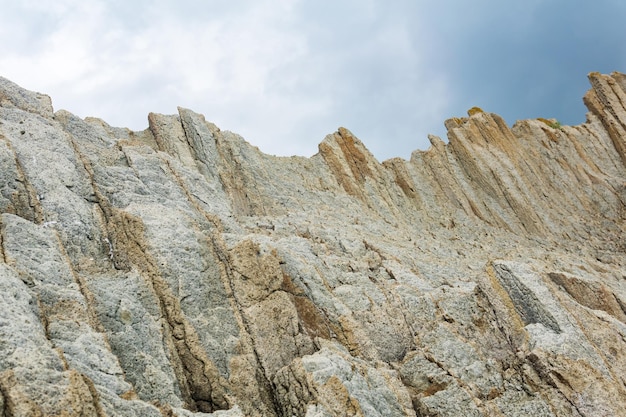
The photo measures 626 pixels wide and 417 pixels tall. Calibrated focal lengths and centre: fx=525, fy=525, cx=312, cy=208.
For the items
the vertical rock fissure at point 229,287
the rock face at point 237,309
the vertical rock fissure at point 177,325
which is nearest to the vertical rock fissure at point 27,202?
the rock face at point 237,309

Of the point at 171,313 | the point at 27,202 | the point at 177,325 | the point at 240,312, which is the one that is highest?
the point at 27,202

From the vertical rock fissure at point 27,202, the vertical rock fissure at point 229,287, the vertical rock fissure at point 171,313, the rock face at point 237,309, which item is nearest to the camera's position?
the rock face at point 237,309

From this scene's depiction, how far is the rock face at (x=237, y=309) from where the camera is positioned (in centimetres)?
1969

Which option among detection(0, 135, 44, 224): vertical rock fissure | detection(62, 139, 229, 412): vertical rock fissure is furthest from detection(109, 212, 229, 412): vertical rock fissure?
detection(0, 135, 44, 224): vertical rock fissure

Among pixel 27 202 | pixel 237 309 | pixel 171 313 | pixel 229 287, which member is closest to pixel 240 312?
pixel 237 309

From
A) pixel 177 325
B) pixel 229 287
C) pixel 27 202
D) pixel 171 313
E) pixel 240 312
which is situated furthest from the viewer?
pixel 229 287

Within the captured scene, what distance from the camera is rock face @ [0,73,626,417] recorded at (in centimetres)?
1969

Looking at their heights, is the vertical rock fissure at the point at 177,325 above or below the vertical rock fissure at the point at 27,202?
below

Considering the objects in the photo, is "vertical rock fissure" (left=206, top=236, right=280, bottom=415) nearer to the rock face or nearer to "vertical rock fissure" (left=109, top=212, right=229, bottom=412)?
the rock face

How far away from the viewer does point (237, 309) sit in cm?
2597

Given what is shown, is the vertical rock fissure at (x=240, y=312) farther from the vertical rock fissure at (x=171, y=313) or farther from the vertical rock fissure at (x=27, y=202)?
the vertical rock fissure at (x=27, y=202)

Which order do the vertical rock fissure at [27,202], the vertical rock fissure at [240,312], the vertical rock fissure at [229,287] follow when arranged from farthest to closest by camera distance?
the vertical rock fissure at [27,202]
the vertical rock fissure at [229,287]
the vertical rock fissure at [240,312]

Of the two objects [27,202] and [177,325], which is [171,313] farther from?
[27,202]

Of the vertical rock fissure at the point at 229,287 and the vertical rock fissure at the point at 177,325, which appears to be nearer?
the vertical rock fissure at the point at 177,325
